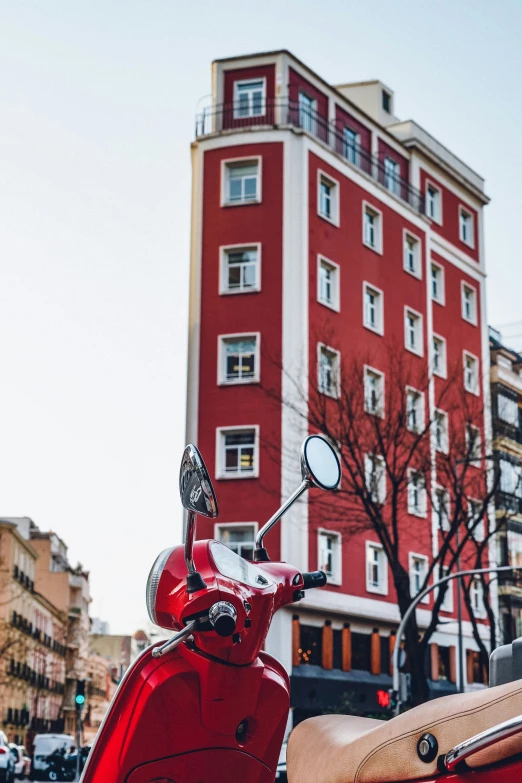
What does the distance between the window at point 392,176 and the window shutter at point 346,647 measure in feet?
63.0

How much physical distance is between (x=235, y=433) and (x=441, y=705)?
39.6 meters

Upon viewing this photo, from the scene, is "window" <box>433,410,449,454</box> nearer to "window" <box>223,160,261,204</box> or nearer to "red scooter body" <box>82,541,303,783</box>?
"window" <box>223,160,261,204</box>

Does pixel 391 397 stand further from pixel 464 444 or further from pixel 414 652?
pixel 414 652

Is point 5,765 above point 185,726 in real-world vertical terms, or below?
below

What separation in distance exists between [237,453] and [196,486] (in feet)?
127

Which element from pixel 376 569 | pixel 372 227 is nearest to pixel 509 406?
pixel 372 227

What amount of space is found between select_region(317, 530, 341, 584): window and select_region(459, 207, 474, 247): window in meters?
19.8

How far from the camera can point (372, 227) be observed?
160 feet

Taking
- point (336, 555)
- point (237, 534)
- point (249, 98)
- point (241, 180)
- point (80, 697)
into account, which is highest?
point (249, 98)

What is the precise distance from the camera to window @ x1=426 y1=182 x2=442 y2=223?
53.3m

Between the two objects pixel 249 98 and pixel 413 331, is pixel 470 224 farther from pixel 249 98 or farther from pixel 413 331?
pixel 249 98

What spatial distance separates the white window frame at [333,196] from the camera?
45.2 meters

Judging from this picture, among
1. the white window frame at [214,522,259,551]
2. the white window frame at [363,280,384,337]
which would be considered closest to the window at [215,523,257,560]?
the white window frame at [214,522,259,551]

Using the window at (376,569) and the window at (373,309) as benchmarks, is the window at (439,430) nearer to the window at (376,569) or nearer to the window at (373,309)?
the window at (376,569)
